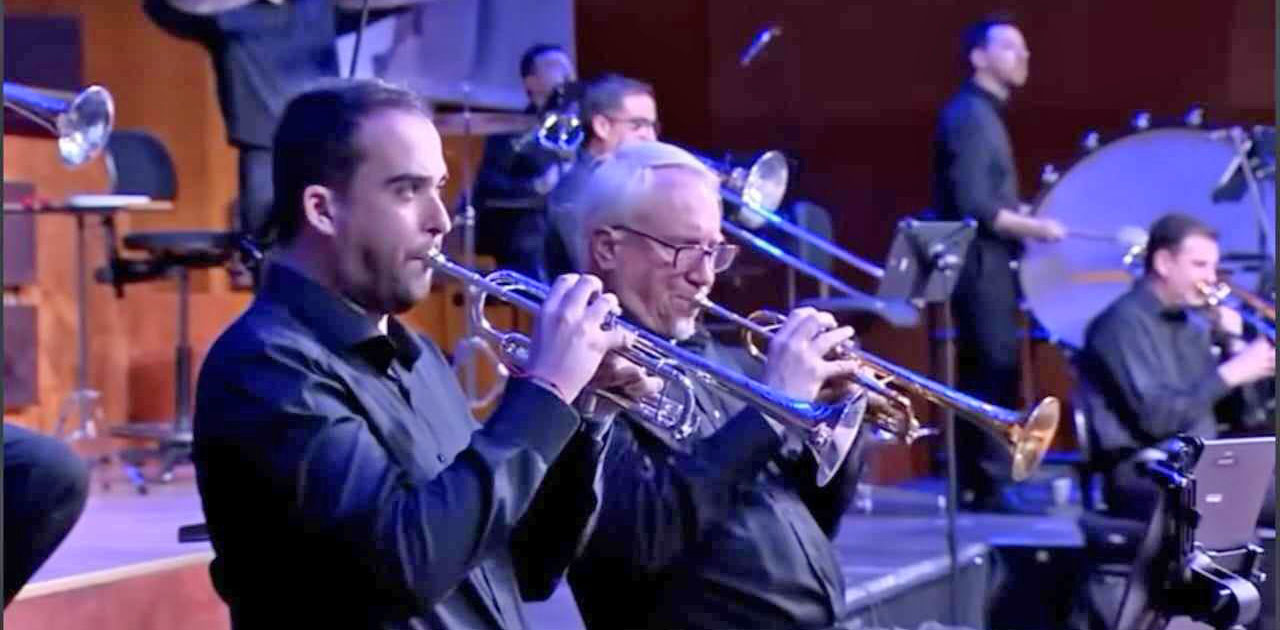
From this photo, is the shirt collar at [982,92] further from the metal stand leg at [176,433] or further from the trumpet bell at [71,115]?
the trumpet bell at [71,115]

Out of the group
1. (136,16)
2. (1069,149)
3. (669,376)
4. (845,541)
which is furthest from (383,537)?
(1069,149)

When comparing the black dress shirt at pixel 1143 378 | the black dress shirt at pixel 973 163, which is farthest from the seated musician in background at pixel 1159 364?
the black dress shirt at pixel 973 163

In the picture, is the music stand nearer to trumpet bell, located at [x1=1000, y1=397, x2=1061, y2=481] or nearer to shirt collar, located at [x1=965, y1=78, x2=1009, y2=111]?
shirt collar, located at [x1=965, y1=78, x2=1009, y2=111]

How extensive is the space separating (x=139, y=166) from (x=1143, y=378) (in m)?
3.44

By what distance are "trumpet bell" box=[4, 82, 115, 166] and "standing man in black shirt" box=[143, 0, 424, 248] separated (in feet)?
0.89

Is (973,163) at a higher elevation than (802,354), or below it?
higher

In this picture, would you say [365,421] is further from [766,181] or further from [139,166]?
[139,166]

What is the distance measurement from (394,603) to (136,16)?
249 inches

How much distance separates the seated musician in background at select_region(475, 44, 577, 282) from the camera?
20.1 feet

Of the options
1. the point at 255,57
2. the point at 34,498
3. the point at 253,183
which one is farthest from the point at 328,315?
the point at 255,57

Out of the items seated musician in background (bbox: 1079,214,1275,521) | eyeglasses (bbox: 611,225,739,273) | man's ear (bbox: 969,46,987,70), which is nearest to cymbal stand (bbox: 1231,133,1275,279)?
man's ear (bbox: 969,46,987,70)

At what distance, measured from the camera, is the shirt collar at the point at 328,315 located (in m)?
2.27

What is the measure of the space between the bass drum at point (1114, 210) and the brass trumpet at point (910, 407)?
3.86 meters

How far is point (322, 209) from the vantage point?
7.49ft
